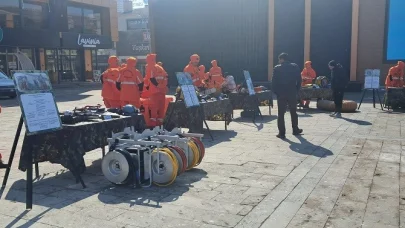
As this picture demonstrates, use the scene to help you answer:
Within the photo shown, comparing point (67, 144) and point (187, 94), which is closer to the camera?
point (67, 144)

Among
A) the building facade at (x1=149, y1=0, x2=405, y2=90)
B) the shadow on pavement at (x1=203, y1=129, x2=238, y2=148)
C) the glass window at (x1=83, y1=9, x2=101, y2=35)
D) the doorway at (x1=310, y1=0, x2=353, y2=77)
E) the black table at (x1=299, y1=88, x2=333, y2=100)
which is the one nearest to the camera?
the shadow on pavement at (x1=203, y1=129, x2=238, y2=148)

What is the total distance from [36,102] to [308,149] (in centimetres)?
509

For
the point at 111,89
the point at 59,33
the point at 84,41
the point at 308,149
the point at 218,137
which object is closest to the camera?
the point at 308,149

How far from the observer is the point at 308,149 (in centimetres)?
777

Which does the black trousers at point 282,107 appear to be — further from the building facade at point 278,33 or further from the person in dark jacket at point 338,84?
the building facade at point 278,33

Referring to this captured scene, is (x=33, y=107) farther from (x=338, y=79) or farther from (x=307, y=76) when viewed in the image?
(x=307, y=76)

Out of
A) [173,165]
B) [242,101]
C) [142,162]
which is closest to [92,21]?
[242,101]

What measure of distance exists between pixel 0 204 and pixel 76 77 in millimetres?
32915

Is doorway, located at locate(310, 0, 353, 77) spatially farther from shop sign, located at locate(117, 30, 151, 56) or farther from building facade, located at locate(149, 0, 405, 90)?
shop sign, located at locate(117, 30, 151, 56)

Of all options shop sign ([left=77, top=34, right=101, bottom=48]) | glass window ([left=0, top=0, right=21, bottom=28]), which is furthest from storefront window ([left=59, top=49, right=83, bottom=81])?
glass window ([left=0, top=0, right=21, bottom=28])

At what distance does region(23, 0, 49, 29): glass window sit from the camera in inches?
1226

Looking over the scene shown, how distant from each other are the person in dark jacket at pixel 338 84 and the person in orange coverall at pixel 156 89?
6.22 meters

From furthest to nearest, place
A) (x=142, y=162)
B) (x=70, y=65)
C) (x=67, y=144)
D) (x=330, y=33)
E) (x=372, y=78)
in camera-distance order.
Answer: (x=70, y=65), (x=330, y=33), (x=372, y=78), (x=67, y=144), (x=142, y=162)

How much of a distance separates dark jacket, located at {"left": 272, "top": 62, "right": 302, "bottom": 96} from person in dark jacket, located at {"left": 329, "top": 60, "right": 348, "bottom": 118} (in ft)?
14.8
